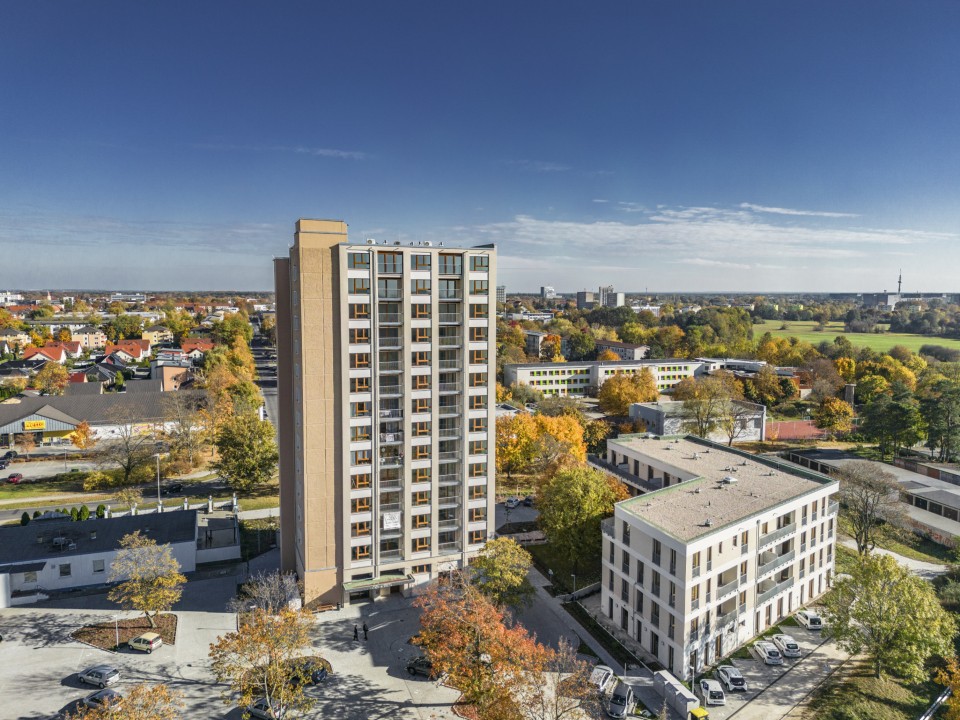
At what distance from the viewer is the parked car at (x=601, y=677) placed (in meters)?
28.7

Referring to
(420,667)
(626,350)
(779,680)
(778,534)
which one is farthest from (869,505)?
(626,350)

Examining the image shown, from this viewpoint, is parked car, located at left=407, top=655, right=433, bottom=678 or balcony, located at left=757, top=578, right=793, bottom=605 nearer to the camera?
parked car, located at left=407, top=655, right=433, bottom=678

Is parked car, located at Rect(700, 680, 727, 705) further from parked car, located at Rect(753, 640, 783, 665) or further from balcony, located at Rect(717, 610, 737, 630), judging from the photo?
parked car, located at Rect(753, 640, 783, 665)

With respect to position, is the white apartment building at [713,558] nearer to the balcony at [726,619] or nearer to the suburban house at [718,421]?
the balcony at [726,619]

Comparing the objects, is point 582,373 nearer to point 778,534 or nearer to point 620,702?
point 778,534

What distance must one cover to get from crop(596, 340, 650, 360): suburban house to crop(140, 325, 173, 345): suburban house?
127 m

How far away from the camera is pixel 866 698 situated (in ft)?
97.1

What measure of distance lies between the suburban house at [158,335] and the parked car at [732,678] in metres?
174

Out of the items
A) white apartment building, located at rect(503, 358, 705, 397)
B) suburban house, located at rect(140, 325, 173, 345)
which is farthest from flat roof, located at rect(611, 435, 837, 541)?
suburban house, located at rect(140, 325, 173, 345)

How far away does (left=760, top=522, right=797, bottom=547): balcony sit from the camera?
34438mm

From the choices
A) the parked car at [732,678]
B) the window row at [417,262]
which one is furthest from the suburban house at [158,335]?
the parked car at [732,678]

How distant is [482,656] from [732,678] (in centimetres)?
1307

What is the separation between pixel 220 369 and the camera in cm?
9662

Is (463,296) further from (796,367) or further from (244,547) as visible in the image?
(796,367)
